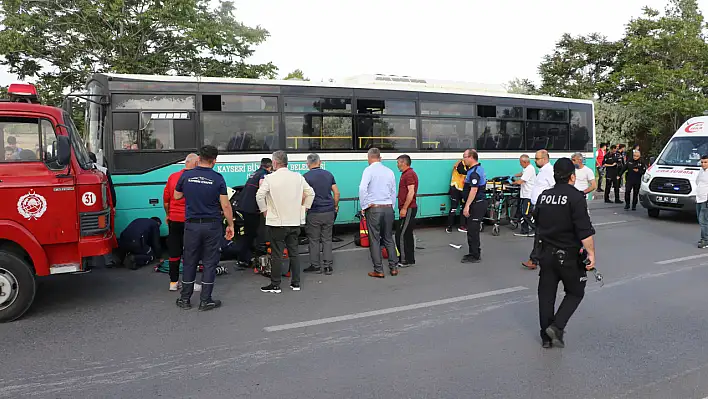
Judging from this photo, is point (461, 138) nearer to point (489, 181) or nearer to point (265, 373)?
point (489, 181)

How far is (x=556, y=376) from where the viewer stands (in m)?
4.57

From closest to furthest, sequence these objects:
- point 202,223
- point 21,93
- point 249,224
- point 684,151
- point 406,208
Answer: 1. point 202,223
2. point 21,93
3. point 406,208
4. point 249,224
5. point 684,151

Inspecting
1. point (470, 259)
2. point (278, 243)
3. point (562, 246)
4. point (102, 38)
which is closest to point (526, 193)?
point (470, 259)

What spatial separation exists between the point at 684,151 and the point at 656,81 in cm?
2303

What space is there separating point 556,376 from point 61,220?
532 cm

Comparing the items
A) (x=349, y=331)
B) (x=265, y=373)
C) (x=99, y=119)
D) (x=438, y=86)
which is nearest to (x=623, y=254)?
(x=438, y=86)

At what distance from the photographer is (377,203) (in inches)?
320

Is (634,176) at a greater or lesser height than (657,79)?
lesser

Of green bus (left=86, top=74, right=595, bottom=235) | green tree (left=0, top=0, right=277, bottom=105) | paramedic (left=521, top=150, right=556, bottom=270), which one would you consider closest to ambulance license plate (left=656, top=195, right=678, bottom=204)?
green bus (left=86, top=74, right=595, bottom=235)

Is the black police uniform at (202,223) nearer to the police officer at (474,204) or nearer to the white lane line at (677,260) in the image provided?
the police officer at (474,204)

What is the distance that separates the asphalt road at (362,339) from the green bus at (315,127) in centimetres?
232

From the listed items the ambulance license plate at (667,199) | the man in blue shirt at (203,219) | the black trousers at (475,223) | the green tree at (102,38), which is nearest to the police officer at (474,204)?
the black trousers at (475,223)

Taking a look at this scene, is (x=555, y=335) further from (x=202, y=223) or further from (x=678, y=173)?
(x=678, y=173)

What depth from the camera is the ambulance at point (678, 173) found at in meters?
13.7
